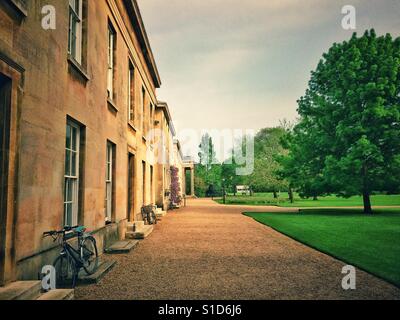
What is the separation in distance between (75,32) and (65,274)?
551 centimetres

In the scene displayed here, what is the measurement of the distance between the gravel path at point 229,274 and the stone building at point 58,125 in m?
1.34

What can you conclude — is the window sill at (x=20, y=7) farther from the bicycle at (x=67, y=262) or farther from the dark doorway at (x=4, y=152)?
the bicycle at (x=67, y=262)

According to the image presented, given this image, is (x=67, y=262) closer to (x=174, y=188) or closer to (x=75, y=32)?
(x=75, y=32)

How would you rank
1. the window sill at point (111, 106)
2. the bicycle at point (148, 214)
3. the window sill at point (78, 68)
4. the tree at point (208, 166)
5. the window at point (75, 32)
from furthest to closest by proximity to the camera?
the tree at point (208, 166)
the bicycle at point (148, 214)
the window sill at point (111, 106)
the window at point (75, 32)
the window sill at point (78, 68)

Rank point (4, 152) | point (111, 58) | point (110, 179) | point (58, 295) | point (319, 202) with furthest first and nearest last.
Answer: point (319, 202), point (111, 58), point (110, 179), point (58, 295), point (4, 152)

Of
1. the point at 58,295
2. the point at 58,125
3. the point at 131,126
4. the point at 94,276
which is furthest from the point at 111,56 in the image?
the point at 58,295

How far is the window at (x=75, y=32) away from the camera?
7344 mm

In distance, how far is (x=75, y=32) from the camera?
7.55 metres

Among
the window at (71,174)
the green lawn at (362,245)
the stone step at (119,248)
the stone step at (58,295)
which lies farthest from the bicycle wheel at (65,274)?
the green lawn at (362,245)

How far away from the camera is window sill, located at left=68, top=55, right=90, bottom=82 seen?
21.8ft

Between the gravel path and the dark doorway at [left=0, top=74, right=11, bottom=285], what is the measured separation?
1448mm
